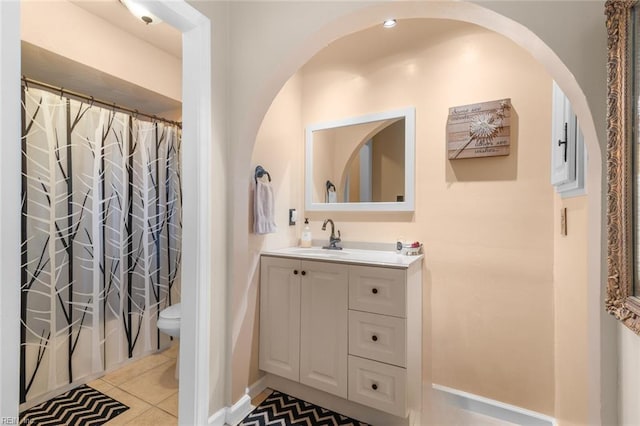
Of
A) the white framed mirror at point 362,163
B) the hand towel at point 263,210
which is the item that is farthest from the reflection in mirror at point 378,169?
the hand towel at point 263,210

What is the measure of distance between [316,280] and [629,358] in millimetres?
1357

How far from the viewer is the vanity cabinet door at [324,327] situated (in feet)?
5.77

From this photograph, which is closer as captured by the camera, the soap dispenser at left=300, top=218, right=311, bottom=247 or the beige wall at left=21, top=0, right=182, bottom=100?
the beige wall at left=21, top=0, right=182, bottom=100

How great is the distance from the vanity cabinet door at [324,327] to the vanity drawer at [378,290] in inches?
2.4

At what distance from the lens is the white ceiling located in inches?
76.8

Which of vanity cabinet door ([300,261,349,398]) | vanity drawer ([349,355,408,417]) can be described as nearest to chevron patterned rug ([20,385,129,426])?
vanity cabinet door ([300,261,349,398])

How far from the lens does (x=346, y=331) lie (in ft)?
5.73

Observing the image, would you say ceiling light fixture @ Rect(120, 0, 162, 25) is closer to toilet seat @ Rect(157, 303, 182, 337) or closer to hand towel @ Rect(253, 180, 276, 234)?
hand towel @ Rect(253, 180, 276, 234)

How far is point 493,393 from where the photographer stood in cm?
186

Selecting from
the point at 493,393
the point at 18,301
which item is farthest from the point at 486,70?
the point at 18,301

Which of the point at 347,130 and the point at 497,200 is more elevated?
the point at 347,130

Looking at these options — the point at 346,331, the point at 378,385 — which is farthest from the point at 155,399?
the point at 378,385

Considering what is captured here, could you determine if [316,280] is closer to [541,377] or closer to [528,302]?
[528,302]

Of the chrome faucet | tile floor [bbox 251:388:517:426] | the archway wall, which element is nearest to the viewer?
the archway wall
